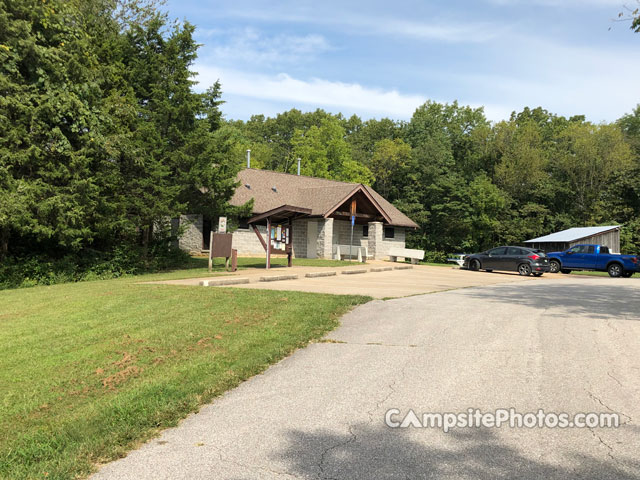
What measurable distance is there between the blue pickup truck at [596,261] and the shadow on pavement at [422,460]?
2503 cm

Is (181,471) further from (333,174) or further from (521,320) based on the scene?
(333,174)

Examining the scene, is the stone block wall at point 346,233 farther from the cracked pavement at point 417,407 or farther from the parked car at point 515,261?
the cracked pavement at point 417,407

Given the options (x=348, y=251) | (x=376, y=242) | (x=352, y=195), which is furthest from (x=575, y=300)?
(x=376, y=242)

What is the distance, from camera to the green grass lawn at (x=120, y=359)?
420cm

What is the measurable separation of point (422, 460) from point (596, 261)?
87.8 feet

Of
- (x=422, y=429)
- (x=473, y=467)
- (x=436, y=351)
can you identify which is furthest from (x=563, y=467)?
→ (x=436, y=351)

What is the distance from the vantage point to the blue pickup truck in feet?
80.4

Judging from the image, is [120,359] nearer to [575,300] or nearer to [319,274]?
[575,300]

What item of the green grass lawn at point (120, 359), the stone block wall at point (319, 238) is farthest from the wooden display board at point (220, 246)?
the stone block wall at point (319, 238)

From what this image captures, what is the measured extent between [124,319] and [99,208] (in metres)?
10.9

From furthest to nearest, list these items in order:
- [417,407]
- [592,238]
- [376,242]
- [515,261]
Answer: [592,238] → [376,242] → [515,261] → [417,407]

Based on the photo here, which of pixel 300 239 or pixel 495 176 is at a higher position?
pixel 495 176

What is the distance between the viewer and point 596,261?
2595 cm

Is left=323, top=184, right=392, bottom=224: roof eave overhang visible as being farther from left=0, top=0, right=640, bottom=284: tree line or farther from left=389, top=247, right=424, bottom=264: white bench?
left=0, top=0, right=640, bottom=284: tree line
